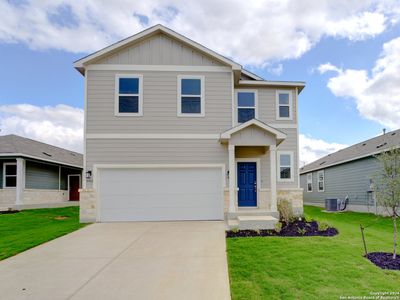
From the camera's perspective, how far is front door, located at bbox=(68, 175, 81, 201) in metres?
22.0

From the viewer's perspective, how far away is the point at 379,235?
8883mm

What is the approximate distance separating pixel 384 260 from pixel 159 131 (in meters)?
8.44

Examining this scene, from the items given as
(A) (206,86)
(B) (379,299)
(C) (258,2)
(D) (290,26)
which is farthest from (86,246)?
(D) (290,26)

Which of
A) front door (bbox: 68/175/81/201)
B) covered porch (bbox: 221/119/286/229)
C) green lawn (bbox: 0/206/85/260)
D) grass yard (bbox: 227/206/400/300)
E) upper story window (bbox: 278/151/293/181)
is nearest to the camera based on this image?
grass yard (bbox: 227/206/400/300)

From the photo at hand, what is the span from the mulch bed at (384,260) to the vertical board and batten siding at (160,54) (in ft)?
28.5

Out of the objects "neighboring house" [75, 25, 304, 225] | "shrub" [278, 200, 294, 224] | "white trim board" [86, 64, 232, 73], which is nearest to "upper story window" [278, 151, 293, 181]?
"neighboring house" [75, 25, 304, 225]

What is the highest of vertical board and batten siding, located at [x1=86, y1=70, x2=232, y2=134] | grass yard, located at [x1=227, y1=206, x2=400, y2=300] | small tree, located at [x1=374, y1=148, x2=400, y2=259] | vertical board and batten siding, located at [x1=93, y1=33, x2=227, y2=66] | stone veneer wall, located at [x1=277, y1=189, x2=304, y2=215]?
vertical board and batten siding, located at [x1=93, y1=33, x2=227, y2=66]

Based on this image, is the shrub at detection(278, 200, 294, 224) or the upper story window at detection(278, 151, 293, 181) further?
the upper story window at detection(278, 151, 293, 181)

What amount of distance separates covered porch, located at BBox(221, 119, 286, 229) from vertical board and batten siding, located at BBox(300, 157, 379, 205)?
515cm

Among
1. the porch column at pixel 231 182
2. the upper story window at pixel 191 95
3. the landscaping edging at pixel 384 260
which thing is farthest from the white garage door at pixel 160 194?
the landscaping edging at pixel 384 260

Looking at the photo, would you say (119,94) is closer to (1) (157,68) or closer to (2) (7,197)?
(1) (157,68)

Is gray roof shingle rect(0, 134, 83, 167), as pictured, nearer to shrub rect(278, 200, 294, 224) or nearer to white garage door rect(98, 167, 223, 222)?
white garage door rect(98, 167, 223, 222)

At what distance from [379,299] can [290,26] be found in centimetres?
1250

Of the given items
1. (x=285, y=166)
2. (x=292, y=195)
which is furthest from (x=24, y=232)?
(x=285, y=166)
